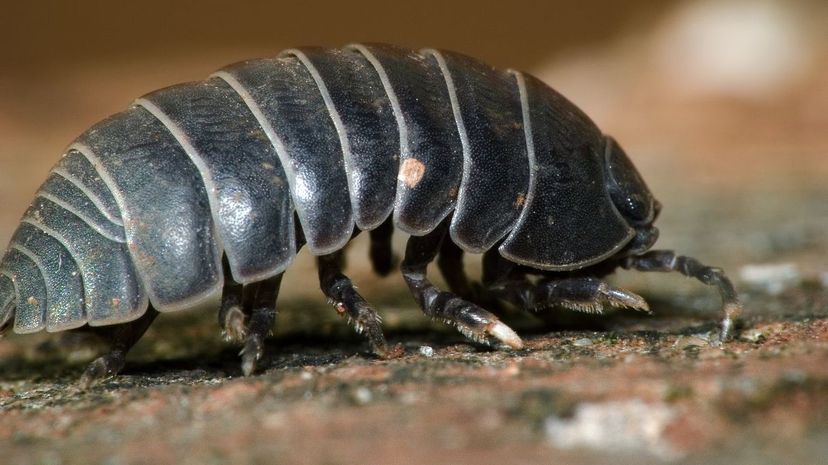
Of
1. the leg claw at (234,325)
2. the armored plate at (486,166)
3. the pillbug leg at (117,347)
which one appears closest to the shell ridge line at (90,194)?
the pillbug leg at (117,347)

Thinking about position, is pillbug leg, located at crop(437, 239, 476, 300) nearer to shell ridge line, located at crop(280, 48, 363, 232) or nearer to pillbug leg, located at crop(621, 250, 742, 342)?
pillbug leg, located at crop(621, 250, 742, 342)

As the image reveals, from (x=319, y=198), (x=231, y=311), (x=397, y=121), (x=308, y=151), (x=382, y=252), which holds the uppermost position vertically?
(x=397, y=121)

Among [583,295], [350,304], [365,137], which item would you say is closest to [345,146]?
[365,137]

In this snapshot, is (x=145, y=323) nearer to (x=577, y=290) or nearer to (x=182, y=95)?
(x=182, y=95)

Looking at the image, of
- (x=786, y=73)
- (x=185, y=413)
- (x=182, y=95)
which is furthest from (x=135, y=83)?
(x=185, y=413)

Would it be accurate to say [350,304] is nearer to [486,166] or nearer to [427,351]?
[427,351]

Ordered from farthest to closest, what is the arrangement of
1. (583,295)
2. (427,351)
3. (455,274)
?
(455,274), (583,295), (427,351)
